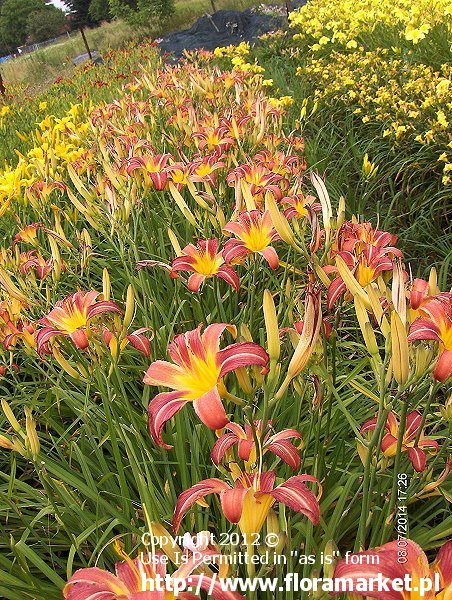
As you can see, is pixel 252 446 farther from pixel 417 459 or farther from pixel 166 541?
pixel 417 459

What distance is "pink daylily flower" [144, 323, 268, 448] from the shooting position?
84cm

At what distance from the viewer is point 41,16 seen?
5469 centimetres

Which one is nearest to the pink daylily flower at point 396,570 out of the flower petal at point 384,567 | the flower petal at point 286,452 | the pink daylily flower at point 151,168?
the flower petal at point 384,567

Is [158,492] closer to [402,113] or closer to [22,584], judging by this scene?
[22,584]

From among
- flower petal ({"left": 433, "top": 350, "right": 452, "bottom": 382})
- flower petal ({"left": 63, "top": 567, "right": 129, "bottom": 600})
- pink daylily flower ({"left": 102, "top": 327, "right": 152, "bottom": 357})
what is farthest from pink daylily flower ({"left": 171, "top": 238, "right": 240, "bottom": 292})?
flower petal ({"left": 63, "top": 567, "right": 129, "bottom": 600})

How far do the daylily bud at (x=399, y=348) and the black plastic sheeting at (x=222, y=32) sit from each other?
13.5 metres

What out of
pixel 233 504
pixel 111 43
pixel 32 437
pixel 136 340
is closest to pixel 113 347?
pixel 136 340

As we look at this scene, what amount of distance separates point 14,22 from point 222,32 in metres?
54.0

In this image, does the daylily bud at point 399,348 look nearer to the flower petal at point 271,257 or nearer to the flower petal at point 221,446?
the flower petal at point 221,446

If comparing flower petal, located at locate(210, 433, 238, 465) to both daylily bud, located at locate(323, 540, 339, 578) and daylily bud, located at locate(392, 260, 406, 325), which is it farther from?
daylily bud, located at locate(392, 260, 406, 325)

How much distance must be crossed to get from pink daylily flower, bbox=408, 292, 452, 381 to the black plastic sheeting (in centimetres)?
1345

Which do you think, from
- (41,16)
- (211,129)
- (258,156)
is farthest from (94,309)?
(41,16)

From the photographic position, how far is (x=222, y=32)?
15.2 m

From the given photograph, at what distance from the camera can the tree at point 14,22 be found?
2274 inches
